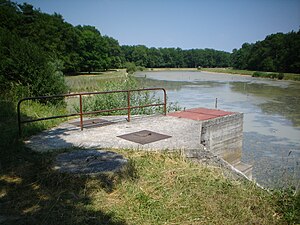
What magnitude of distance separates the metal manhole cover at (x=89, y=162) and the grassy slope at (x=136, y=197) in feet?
0.63

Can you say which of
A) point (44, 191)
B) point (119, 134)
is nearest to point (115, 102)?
point (119, 134)

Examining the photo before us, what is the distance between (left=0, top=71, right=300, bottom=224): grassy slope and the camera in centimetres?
363

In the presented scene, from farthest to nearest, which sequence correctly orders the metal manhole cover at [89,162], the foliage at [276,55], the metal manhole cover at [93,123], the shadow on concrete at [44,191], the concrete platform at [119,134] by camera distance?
the foliage at [276,55] → the metal manhole cover at [93,123] → the concrete platform at [119,134] → the metal manhole cover at [89,162] → the shadow on concrete at [44,191]

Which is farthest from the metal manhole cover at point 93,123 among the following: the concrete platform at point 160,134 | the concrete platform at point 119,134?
the concrete platform at point 119,134

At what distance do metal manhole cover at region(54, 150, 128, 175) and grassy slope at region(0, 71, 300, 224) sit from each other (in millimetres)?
192

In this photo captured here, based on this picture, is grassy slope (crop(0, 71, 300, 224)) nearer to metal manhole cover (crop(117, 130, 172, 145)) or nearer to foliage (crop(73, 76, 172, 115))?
metal manhole cover (crop(117, 130, 172, 145))

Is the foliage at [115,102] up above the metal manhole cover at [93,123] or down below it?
above

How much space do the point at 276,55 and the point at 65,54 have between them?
62168 millimetres

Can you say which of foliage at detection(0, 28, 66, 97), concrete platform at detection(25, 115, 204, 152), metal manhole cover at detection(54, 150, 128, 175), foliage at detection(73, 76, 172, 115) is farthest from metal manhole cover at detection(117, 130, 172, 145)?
foliage at detection(0, 28, 66, 97)

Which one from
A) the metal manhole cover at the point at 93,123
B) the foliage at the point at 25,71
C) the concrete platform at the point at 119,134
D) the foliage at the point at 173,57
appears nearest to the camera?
the concrete platform at the point at 119,134

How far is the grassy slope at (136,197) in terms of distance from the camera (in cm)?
363

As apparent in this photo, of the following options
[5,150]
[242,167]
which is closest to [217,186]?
[5,150]

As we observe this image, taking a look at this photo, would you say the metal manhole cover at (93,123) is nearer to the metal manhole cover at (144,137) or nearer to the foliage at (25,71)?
the metal manhole cover at (144,137)

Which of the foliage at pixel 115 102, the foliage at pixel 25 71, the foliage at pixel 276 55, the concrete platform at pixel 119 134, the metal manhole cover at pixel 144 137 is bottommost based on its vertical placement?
the metal manhole cover at pixel 144 137
